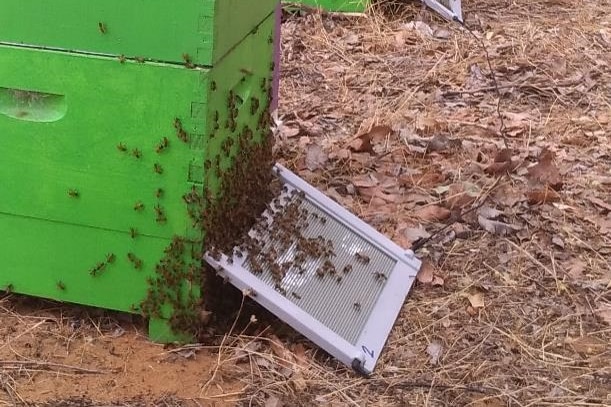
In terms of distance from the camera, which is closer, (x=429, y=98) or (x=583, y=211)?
(x=583, y=211)

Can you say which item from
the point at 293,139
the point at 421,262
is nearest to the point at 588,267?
the point at 421,262

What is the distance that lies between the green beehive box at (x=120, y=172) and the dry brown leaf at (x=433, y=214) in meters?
0.99

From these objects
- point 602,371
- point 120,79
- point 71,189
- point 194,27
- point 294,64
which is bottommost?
point 294,64

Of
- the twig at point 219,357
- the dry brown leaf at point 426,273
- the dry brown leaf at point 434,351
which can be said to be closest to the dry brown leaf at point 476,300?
the dry brown leaf at point 426,273

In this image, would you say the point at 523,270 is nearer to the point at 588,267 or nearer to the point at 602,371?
the point at 588,267

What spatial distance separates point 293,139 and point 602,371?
1.92m

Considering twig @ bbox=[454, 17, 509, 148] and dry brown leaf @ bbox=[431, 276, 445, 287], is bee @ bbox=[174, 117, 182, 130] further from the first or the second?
twig @ bbox=[454, 17, 509, 148]

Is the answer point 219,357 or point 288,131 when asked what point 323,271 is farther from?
point 288,131

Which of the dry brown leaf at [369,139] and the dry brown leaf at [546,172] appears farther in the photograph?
the dry brown leaf at [369,139]

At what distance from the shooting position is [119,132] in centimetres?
221

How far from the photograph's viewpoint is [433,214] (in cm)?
328

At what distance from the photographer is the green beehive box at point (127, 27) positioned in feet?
6.88

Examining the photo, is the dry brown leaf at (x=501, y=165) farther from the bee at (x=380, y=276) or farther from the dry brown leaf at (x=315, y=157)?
the bee at (x=380, y=276)

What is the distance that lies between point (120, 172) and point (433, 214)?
56.3 inches
